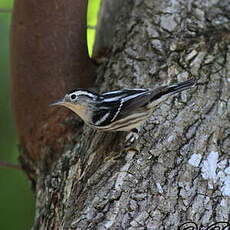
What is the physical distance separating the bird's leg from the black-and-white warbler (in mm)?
64

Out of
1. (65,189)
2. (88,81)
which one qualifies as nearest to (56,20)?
(88,81)

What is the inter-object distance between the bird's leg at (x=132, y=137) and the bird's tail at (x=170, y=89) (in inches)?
12.3

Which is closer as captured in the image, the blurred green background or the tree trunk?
the tree trunk

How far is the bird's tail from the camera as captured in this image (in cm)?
477

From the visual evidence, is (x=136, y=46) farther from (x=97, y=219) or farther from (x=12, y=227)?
(x=12, y=227)

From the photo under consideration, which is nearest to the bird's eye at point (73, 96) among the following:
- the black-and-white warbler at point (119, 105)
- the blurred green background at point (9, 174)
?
the black-and-white warbler at point (119, 105)

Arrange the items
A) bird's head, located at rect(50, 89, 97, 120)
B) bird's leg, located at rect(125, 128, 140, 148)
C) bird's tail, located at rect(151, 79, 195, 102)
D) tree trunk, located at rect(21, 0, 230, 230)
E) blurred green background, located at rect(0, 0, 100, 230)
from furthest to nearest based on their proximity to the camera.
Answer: blurred green background, located at rect(0, 0, 100, 230), bird's head, located at rect(50, 89, 97, 120), bird's leg, located at rect(125, 128, 140, 148), bird's tail, located at rect(151, 79, 195, 102), tree trunk, located at rect(21, 0, 230, 230)

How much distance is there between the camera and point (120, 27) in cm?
582

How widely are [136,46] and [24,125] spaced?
1.16 metres

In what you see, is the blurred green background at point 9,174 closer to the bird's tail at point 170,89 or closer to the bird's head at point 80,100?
the bird's head at point 80,100

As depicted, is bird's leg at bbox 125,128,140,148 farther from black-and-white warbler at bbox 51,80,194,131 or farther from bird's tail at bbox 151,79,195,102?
bird's tail at bbox 151,79,195,102

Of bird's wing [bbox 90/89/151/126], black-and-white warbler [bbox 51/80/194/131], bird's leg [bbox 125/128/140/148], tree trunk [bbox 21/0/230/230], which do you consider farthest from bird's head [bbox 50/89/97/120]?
bird's leg [bbox 125/128/140/148]

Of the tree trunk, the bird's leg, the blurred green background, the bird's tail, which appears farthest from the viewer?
the blurred green background

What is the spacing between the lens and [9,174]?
21.9 feet
